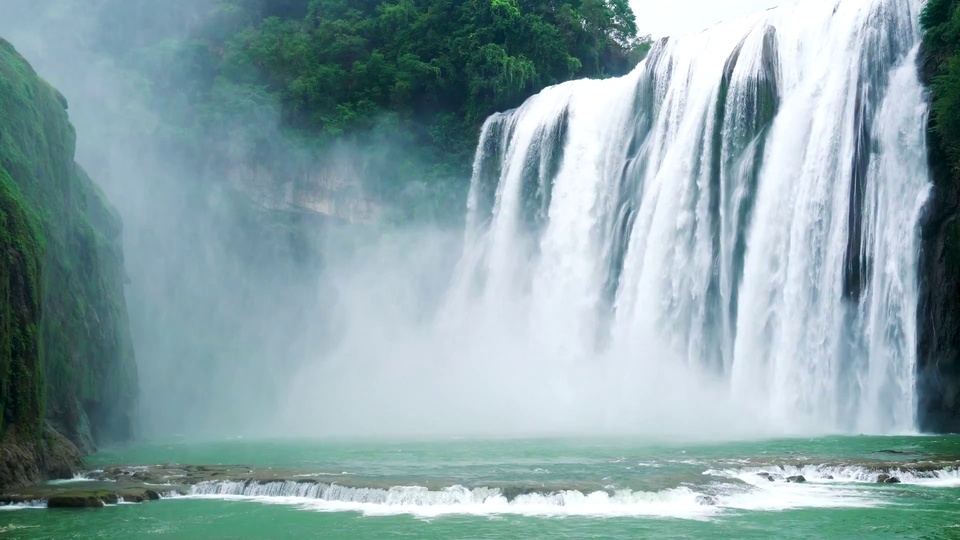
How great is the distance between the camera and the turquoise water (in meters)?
16.2

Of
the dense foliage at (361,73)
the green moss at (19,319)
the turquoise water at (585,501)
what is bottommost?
the turquoise water at (585,501)

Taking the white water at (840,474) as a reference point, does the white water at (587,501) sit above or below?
below

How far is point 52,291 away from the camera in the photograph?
2744 cm

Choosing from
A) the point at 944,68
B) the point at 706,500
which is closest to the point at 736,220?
the point at 944,68

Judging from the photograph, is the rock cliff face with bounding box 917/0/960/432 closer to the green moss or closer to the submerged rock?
the submerged rock

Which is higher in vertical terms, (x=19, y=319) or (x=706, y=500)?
(x=19, y=319)

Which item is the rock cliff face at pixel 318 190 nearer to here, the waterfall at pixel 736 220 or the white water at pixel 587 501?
the waterfall at pixel 736 220

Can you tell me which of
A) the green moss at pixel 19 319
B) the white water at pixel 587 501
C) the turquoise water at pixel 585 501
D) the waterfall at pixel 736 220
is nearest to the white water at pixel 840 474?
the turquoise water at pixel 585 501

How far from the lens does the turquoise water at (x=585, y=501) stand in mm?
16250

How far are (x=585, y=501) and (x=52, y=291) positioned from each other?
634 inches

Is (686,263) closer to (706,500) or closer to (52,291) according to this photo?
(706,500)

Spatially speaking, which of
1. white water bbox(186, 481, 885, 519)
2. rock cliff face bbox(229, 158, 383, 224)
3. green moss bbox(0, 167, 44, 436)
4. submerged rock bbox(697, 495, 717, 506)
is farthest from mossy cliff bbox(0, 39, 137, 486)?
submerged rock bbox(697, 495, 717, 506)

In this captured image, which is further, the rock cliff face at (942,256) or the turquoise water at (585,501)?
the rock cliff face at (942,256)

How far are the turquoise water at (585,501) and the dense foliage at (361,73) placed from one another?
2688 centimetres
